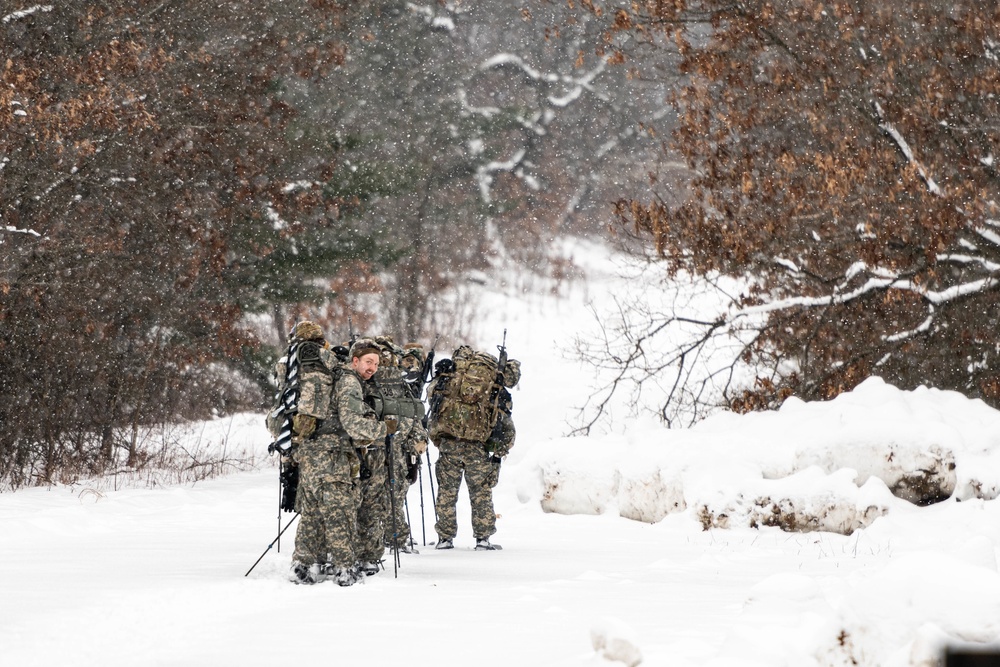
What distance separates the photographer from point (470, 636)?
695 cm

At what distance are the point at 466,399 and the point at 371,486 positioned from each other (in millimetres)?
2325

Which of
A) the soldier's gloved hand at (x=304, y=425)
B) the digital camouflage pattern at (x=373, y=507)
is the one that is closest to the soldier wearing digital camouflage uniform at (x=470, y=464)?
the digital camouflage pattern at (x=373, y=507)

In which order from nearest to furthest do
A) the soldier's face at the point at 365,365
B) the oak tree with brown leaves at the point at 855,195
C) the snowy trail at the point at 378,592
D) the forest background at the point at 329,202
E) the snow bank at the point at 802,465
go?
the snowy trail at the point at 378,592, the soldier's face at the point at 365,365, the snow bank at the point at 802,465, the oak tree with brown leaves at the point at 855,195, the forest background at the point at 329,202

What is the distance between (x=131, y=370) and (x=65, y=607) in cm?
1249

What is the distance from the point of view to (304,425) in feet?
30.3

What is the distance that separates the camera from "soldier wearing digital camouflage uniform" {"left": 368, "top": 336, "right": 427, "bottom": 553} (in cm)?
1063

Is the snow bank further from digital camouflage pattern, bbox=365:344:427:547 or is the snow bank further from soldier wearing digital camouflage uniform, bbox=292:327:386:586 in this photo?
soldier wearing digital camouflage uniform, bbox=292:327:386:586

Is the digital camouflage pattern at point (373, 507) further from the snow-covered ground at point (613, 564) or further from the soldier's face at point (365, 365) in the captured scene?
the soldier's face at point (365, 365)

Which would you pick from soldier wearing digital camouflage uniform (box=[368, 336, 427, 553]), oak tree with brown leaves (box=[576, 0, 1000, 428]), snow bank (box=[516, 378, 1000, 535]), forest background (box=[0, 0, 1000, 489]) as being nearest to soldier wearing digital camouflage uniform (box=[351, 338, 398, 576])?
soldier wearing digital camouflage uniform (box=[368, 336, 427, 553])

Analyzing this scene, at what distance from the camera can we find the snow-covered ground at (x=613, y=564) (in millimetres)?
5551

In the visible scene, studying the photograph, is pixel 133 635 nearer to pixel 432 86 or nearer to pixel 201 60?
pixel 201 60

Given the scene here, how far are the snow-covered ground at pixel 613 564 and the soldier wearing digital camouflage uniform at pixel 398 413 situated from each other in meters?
0.55

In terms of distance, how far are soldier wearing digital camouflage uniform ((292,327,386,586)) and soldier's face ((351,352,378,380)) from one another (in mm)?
117

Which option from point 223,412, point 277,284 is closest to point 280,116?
point 277,284
